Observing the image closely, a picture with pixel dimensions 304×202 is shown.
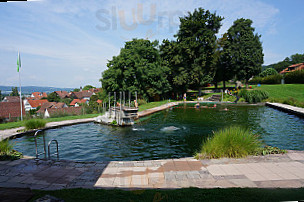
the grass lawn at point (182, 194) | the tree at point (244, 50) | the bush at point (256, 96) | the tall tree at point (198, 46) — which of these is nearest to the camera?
the grass lawn at point (182, 194)

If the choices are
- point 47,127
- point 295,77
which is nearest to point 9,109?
point 47,127

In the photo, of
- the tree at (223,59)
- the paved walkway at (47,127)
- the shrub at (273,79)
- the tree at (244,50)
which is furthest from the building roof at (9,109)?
the shrub at (273,79)

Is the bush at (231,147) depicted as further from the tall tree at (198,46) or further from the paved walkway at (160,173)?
the tall tree at (198,46)

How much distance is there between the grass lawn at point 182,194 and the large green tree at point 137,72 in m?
26.8

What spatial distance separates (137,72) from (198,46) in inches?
523

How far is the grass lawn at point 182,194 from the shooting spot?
3.68 metres

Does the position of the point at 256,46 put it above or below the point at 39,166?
above

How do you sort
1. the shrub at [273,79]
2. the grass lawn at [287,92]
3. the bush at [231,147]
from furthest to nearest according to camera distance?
the shrub at [273,79]
the grass lawn at [287,92]
the bush at [231,147]

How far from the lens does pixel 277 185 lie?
4.30 m

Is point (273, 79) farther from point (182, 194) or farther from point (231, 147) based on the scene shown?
point (182, 194)

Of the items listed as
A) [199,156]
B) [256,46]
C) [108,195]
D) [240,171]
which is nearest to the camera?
[108,195]

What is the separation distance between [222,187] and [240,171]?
125cm

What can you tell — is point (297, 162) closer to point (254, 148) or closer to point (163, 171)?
point (254, 148)

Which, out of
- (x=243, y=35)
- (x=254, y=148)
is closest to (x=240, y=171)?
(x=254, y=148)
